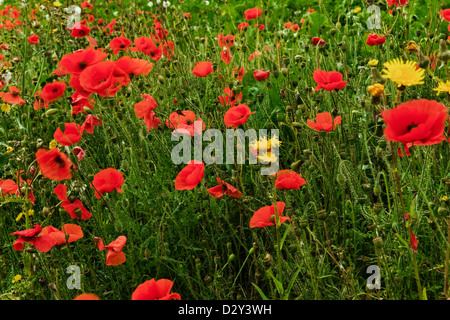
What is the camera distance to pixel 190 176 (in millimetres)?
1408

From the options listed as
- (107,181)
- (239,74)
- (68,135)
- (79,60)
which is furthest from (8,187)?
(239,74)

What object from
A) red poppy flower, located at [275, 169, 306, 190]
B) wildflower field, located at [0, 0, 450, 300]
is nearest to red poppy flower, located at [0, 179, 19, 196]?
wildflower field, located at [0, 0, 450, 300]

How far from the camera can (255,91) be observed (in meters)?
2.48

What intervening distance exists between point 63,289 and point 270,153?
2.43 feet

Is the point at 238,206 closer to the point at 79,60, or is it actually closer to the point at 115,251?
the point at 115,251

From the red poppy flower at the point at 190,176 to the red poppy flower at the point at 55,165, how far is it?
33cm

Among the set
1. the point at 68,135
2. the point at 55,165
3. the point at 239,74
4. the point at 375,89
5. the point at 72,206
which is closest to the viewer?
the point at 375,89

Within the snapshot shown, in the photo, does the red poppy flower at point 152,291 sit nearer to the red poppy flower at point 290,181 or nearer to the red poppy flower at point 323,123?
the red poppy flower at point 290,181

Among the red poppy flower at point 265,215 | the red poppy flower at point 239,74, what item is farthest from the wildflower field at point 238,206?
the red poppy flower at point 239,74

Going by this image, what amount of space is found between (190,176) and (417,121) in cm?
66

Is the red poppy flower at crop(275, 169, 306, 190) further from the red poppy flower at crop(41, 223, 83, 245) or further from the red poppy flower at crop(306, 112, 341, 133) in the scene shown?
the red poppy flower at crop(41, 223, 83, 245)
